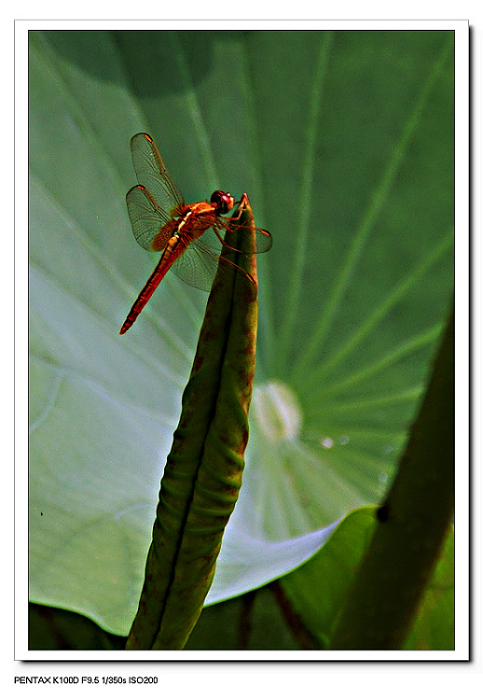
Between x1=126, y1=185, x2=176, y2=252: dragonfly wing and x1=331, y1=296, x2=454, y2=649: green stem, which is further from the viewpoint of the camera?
x1=126, y1=185, x2=176, y2=252: dragonfly wing

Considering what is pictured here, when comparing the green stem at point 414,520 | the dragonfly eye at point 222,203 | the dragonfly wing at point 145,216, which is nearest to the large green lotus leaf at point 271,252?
the dragonfly wing at point 145,216

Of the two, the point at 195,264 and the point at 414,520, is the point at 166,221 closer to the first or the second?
the point at 195,264

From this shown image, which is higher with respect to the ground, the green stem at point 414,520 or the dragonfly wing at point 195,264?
the dragonfly wing at point 195,264

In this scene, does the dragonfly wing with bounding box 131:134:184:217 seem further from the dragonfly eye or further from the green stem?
the green stem

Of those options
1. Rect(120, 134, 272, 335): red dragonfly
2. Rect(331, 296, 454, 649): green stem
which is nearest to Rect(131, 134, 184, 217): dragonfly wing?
Rect(120, 134, 272, 335): red dragonfly

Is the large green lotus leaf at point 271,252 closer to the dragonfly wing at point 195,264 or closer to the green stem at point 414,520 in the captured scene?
the dragonfly wing at point 195,264
